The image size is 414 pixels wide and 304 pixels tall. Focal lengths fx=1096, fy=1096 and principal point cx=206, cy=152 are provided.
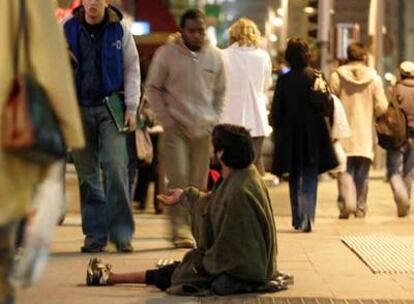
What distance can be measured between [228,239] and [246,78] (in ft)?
14.1

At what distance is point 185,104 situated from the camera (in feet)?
29.6

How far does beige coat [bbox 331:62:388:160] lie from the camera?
11773 millimetres

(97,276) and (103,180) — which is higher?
(103,180)

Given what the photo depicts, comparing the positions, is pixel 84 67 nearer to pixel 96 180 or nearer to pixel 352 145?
pixel 96 180

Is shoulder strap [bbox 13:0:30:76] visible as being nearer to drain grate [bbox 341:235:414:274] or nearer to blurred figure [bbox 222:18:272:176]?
drain grate [bbox 341:235:414:274]

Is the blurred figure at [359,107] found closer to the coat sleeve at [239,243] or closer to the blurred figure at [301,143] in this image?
the blurred figure at [301,143]

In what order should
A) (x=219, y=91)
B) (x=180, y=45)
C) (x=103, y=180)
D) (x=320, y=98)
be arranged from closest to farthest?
(x=103, y=180) → (x=180, y=45) → (x=219, y=91) → (x=320, y=98)

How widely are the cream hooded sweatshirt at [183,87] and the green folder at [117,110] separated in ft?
1.86

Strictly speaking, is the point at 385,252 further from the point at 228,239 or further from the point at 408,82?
the point at 408,82

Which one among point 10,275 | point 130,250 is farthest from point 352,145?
point 10,275

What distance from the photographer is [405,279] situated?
7.76 m

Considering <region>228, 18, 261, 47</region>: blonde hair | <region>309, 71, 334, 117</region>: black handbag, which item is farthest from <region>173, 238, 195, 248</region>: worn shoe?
<region>228, 18, 261, 47</region>: blonde hair

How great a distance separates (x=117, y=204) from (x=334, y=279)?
191 centimetres

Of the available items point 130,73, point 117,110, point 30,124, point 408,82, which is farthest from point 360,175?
point 30,124
